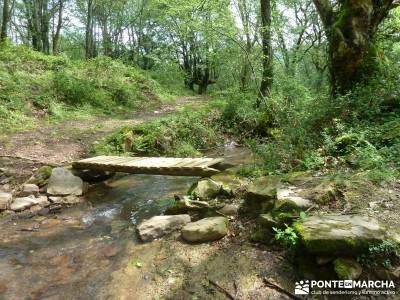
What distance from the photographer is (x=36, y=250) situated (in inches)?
183

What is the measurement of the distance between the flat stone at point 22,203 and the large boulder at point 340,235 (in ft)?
16.3

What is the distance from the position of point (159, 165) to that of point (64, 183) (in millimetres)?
2083

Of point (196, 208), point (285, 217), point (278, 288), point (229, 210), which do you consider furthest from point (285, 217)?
point (196, 208)

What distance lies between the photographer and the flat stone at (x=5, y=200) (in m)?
6.00

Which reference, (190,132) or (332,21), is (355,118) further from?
(190,132)

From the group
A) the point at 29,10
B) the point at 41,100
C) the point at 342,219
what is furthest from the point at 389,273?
the point at 29,10

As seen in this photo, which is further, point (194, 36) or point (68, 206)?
point (194, 36)

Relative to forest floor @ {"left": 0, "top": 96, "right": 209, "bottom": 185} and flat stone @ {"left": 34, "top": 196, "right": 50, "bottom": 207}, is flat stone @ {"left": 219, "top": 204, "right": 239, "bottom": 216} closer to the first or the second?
flat stone @ {"left": 34, "top": 196, "right": 50, "bottom": 207}

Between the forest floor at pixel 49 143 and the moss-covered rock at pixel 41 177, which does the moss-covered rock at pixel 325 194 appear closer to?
the moss-covered rock at pixel 41 177

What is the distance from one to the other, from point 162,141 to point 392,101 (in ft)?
20.7

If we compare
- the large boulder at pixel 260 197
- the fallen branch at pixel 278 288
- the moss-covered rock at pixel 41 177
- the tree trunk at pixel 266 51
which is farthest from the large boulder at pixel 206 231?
the tree trunk at pixel 266 51

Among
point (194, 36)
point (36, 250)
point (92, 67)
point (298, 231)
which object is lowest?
point (36, 250)

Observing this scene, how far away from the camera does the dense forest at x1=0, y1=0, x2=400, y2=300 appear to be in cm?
338

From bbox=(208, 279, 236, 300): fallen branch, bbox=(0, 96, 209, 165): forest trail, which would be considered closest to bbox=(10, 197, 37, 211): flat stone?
bbox=(0, 96, 209, 165): forest trail
